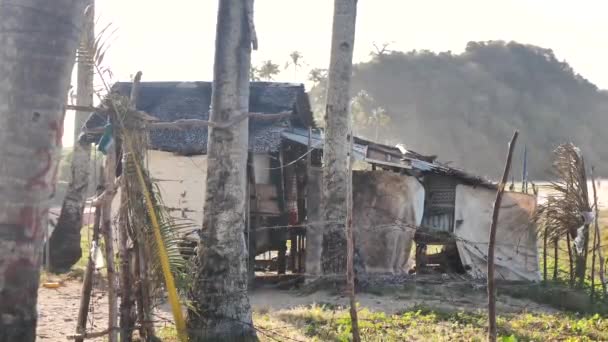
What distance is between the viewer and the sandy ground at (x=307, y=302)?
9.57 m

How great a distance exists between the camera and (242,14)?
7.37 m

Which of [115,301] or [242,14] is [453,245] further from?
[115,301]

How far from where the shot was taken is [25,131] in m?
4.40

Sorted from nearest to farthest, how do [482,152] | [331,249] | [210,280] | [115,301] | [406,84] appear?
1. [115,301]
2. [210,280]
3. [331,249]
4. [482,152]
5. [406,84]

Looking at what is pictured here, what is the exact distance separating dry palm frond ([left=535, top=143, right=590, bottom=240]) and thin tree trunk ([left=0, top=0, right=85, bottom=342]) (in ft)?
30.2

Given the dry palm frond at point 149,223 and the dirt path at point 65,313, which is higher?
the dry palm frond at point 149,223

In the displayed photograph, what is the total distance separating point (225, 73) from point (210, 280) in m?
2.14

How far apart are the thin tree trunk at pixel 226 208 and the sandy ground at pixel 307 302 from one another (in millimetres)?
2190

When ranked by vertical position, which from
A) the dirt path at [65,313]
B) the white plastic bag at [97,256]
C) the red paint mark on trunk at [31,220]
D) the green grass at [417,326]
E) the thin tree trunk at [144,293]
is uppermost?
the red paint mark on trunk at [31,220]

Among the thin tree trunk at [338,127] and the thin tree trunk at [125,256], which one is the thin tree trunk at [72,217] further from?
the thin tree trunk at [125,256]

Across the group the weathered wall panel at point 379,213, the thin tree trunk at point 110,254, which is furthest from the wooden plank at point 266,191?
the thin tree trunk at point 110,254

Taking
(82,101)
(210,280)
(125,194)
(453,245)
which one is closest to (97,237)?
(125,194)

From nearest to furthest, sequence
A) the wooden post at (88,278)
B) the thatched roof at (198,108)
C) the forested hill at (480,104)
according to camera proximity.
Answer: the wooden post at (88,278)
the thatched roof at (198,108)
the forested hill at (480,104)

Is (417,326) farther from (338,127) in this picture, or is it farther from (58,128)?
(58,128)
